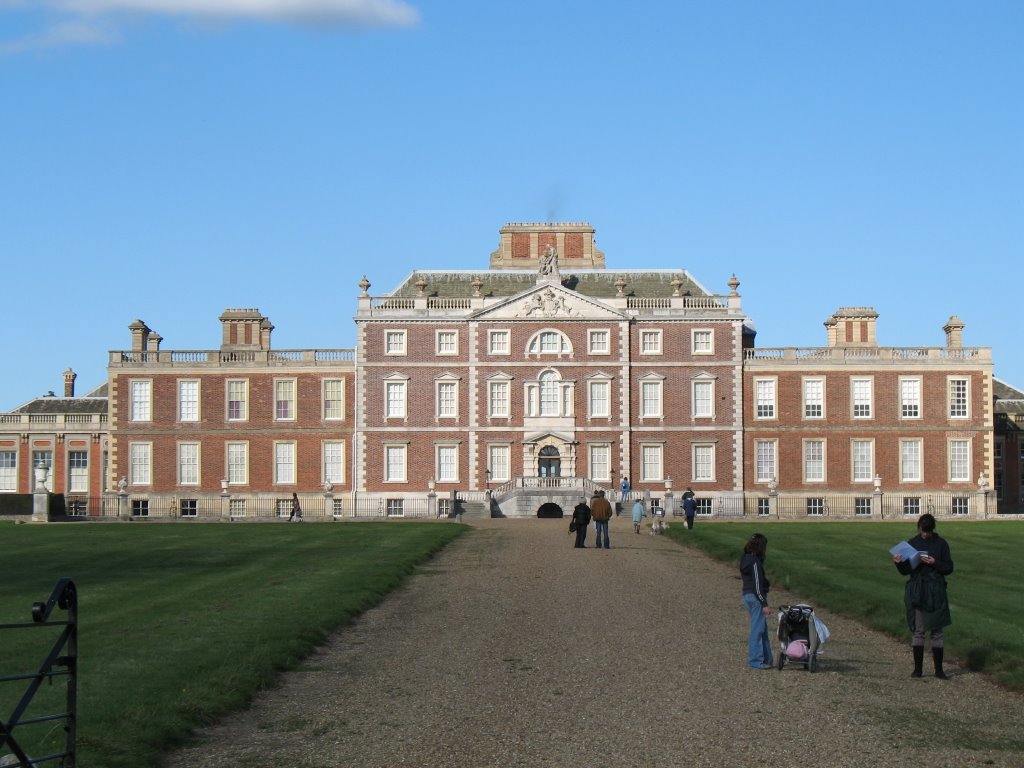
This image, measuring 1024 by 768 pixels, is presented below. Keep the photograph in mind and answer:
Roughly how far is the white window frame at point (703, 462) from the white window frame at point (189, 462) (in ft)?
75.3

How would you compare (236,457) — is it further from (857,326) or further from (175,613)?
(175,613)

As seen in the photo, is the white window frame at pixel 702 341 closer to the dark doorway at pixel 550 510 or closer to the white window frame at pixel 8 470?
the dark doorway at pixel 550 510

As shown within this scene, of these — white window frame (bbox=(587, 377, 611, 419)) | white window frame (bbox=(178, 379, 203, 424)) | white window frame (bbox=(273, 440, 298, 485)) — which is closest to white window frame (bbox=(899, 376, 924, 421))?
white window frame (bbox=(587, 377, 611, 419))

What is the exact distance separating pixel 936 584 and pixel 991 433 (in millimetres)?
51915

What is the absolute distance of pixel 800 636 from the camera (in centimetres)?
1642

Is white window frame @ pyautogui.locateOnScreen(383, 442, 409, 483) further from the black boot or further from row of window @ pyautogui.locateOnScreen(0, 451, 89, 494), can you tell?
the black boot

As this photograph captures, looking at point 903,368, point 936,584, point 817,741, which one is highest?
point 903,368

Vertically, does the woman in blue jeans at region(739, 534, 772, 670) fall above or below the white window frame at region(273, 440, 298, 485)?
below

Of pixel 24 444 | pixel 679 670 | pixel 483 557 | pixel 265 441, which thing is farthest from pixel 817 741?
pixel 24 444

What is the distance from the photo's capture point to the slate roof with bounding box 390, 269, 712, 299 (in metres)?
Answer: 65.9

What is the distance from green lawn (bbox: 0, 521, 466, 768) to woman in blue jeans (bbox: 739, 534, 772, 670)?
5.35 meters

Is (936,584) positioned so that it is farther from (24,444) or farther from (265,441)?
(24,444)

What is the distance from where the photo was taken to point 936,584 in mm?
15617

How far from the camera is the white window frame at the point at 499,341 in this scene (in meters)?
63.8
